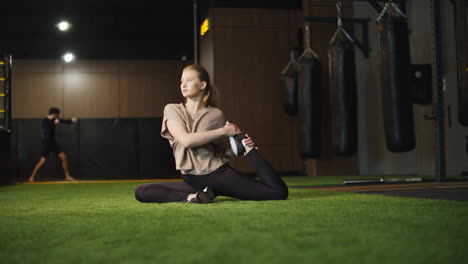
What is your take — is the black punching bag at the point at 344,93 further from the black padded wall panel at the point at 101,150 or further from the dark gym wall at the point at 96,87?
the dark gym wall at the point at 96,87

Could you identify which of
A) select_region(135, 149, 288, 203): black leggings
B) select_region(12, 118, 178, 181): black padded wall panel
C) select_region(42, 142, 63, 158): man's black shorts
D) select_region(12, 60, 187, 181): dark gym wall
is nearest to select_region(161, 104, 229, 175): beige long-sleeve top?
select_region(135, 149, 288, 203): black leggings

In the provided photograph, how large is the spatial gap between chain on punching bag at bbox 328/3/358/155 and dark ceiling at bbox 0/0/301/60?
4.44 meters

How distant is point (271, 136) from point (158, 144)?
3.37 m

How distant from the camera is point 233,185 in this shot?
121 inches

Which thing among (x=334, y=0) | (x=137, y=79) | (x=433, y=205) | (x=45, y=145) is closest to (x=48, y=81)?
(x=137, y=79)

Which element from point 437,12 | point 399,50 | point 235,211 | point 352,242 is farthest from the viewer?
point 399,50

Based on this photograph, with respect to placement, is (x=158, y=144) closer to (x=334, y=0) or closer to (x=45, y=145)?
(x=45, y=145)

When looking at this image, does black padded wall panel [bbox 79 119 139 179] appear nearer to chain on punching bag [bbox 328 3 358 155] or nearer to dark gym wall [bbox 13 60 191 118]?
dark gym wall [bbox 13 60 191 118]

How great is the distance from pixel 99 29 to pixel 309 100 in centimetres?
594

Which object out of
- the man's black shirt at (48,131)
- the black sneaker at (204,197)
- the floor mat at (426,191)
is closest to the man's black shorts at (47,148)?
the man's black shirt at (48,131)

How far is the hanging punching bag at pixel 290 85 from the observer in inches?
334

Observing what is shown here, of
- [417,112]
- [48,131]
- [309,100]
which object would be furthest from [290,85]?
[48,131]

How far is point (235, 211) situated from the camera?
2.59 meters

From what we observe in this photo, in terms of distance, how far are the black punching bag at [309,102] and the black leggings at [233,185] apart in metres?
4.81
